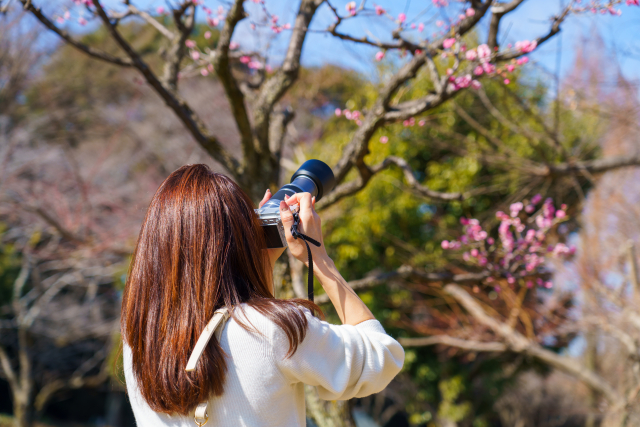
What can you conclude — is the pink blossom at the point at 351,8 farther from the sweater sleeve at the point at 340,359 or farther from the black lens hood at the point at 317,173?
the sweater sleeve at the point at 340,359

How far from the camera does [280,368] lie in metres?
0.78

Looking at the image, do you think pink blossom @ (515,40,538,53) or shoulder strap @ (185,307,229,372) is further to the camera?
pink blossom @ (515,40,538,53)

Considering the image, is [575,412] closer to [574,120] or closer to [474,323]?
[474,323]

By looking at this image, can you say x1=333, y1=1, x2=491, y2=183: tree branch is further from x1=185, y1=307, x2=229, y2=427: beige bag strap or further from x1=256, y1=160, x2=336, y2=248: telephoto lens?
x1=185, y1=307, x2=229, y2=427: beige bag strap

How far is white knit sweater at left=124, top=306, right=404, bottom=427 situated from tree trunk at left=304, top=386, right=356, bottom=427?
4.30 ft

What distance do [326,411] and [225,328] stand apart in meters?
1.47

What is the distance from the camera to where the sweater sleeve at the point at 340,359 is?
0.77m

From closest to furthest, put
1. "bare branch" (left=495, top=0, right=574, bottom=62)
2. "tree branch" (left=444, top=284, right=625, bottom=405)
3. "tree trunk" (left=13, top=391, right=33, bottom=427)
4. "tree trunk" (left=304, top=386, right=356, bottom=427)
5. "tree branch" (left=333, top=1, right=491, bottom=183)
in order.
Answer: "bare branch" (left=495, top=0, right=574, bottom=62) → "tree branch" (left=333, top=1, right=491, bottom=183) → "tree trunk" (left=304, top=386, right=356, bottom=427) → "tree branch" (left=444, top=284, right=625, bottom=405) → "tree trunk" (left=13, top=391, right=33, bottom=427)

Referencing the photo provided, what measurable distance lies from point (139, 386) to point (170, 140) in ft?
28.6

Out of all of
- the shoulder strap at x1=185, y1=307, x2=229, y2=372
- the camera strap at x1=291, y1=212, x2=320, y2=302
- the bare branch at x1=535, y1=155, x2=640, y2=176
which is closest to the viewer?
the shoulder strap at x1=185, y1=307, x2=229, y2=372

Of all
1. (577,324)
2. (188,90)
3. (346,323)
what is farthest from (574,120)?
(188,90)

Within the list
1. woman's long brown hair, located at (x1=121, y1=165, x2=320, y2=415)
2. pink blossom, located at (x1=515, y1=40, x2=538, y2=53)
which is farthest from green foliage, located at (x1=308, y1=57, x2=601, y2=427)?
woman's long brown hair, located at (x1=121, y1=165, x2=320, y2=415)

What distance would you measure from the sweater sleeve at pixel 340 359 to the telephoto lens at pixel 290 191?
194mm

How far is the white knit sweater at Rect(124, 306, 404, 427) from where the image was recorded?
2.52 feet
